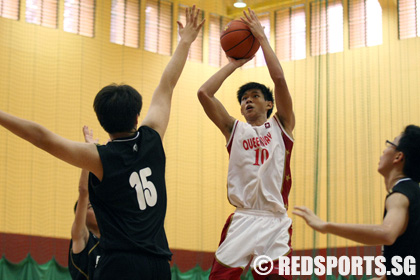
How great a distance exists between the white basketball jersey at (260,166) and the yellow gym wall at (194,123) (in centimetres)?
556

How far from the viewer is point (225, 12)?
13.3m

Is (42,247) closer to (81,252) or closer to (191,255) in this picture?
(191,255)

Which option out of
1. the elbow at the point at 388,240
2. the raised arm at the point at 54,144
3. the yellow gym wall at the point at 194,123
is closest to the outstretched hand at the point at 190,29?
the raised arm at the point at 54,144

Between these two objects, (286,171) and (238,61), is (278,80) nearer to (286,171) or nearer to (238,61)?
(238,61)

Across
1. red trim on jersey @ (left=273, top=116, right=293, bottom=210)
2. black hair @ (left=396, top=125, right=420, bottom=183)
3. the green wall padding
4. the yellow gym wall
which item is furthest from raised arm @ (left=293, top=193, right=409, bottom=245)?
the green wall padding

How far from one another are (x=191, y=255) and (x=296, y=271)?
2384 millimetres

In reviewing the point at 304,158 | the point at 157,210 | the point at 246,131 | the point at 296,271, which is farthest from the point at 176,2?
the point at 157,210

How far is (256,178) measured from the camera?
531cm

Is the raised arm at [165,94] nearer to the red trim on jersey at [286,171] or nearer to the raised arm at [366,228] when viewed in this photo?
the raised arm at [366,228]

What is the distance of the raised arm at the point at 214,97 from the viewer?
5.57 metres

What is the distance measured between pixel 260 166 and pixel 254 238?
0.65 m

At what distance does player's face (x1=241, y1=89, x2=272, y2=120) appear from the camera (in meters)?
5.79

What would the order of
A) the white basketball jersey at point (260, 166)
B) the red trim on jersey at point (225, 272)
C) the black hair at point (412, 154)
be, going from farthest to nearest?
the white basketball jersey at point (260, 166) → the red trim on jersey at point (225, 272) → the black hair at point (412, 154)

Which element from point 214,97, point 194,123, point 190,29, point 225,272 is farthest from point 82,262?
point 194,123
